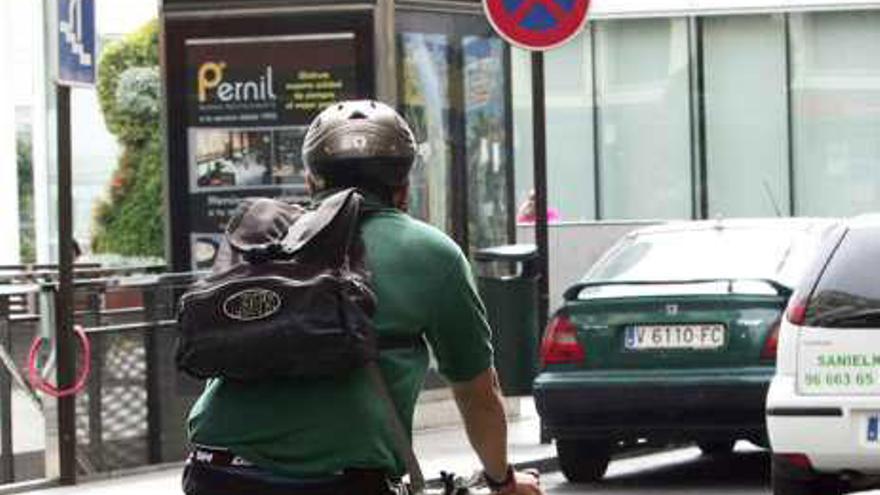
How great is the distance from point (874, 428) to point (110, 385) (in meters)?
4.89

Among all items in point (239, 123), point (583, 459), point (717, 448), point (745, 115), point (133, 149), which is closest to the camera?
point (583, 459)

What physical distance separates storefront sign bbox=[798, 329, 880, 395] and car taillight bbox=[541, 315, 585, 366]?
2.47 m

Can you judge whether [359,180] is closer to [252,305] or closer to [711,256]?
[252,305]

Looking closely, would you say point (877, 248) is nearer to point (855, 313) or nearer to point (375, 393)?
point (855, 313)

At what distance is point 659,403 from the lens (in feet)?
35.0

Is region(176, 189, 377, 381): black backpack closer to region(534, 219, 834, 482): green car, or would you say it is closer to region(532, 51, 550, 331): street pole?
region(534, 219, 834, 482): green car

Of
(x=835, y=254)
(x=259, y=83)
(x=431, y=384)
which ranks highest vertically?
(x=259, y=83)

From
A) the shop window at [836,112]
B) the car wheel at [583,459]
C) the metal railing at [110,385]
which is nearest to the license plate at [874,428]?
the car wheel at [583,459]

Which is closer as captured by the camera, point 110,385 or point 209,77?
point 110,385

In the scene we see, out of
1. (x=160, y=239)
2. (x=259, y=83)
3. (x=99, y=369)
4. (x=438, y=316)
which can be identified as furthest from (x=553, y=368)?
(x=160, y=239)

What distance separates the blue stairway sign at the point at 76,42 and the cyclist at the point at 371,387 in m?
7.45

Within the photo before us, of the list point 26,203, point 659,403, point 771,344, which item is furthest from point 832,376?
point 26,203

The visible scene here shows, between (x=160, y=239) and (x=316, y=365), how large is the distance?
89.5 feet

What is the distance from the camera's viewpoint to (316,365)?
3.50m
